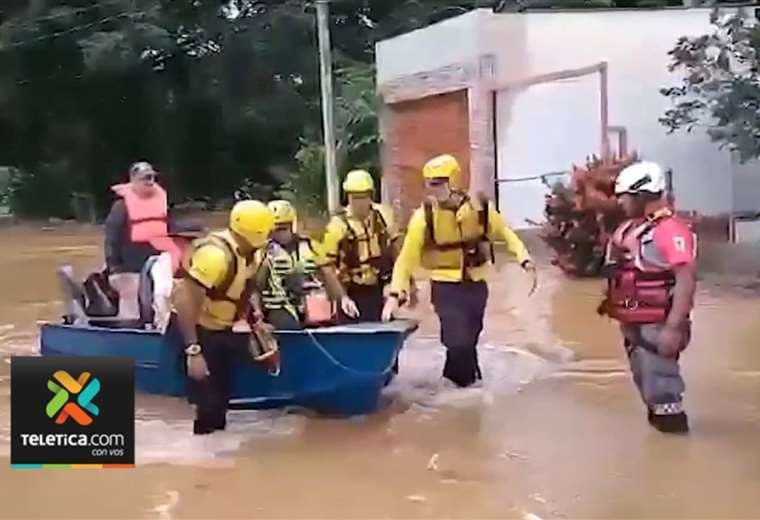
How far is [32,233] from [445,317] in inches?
1098

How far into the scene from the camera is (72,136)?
41.0 meters


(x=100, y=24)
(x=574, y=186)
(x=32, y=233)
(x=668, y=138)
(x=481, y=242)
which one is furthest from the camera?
(x=100, y=24)

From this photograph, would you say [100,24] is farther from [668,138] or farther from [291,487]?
[291,487]

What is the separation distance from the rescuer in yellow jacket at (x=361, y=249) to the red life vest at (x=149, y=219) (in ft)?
5.40

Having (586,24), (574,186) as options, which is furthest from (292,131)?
(574,186)

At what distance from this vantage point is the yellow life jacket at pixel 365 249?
9648mm

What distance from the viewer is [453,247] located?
371 inches

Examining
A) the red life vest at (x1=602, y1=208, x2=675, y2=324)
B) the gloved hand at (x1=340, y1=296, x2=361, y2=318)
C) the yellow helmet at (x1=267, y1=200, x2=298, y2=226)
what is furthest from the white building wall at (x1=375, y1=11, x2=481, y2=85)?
the red life vest at (x1=602, y1=208, x2=675, y2=324)

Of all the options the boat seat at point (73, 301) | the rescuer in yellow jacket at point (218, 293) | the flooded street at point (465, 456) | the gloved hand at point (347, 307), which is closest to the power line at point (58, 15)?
the flooded street at point (465, 456)

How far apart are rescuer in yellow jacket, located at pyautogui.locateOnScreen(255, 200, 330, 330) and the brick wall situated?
559 inches

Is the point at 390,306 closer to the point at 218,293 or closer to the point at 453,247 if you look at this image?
the point at 453,247

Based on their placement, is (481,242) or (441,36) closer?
(481,242)

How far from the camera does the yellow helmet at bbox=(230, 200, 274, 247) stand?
311 inches

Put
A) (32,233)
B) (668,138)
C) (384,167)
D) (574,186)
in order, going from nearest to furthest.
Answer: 1. (574,186)
2. (668,138)
3. (384,167)
4. (32,233)
